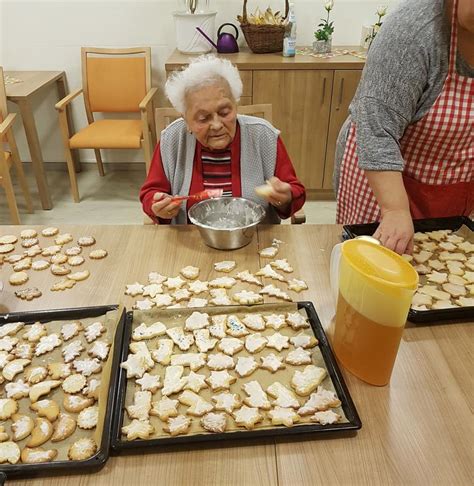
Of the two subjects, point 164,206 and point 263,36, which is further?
point 263,36

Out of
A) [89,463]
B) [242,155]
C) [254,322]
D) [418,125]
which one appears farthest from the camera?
[242,155]

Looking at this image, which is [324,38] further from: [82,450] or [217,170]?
[82,450]

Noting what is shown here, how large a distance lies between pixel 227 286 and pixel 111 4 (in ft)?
10.9

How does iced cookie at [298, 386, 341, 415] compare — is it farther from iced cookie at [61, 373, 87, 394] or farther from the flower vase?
the flower vase

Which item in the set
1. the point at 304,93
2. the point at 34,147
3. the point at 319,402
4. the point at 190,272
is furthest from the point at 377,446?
the point at 34,147

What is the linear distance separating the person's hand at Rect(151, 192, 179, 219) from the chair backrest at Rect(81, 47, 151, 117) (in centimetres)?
246

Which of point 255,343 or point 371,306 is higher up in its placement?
point 371,306

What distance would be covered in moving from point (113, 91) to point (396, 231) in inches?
124

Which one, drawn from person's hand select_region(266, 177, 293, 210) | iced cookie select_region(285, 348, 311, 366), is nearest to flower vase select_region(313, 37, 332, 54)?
person's hand select_region(266, 177, 293, 210)

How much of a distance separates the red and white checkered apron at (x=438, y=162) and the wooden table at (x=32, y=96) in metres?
2.54

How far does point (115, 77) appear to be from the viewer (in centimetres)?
373

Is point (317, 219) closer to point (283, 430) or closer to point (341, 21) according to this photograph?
point (341, 21)

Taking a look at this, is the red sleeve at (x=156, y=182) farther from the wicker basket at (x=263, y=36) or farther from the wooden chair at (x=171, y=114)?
the wicker basket at (x=263, y=36)

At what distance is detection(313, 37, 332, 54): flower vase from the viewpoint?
3496mm
